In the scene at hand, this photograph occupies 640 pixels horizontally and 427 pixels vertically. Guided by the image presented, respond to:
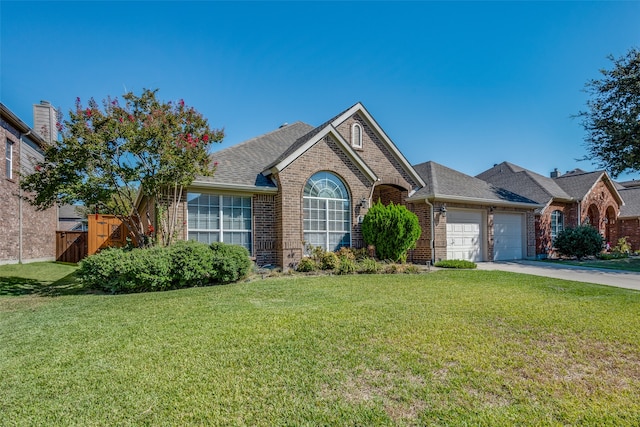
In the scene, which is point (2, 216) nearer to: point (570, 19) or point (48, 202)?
point (48, 202)

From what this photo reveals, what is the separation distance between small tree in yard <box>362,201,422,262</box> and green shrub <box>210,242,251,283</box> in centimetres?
523

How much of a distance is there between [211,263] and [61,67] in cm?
897

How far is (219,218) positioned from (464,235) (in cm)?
1130

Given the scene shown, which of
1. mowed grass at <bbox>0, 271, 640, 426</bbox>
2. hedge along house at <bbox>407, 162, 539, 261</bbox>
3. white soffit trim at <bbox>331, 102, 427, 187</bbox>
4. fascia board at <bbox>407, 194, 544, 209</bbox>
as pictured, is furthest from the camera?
white soffit trim at <bbox>331, 102, 427, 187</bbox>

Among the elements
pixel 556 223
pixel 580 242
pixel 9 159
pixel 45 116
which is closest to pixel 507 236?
pixel 580 242

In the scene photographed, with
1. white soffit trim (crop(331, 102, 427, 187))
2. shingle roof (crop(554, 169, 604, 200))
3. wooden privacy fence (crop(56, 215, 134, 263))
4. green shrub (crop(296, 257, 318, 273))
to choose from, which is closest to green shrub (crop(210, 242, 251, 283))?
green shrub (crop(296, 257, 318, 273))

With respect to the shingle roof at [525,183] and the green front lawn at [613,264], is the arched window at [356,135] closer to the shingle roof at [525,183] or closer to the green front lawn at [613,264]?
the green front lawn at [613,264]

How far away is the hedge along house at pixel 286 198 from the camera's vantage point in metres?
11.6

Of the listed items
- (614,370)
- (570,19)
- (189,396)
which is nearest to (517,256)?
(570,19)

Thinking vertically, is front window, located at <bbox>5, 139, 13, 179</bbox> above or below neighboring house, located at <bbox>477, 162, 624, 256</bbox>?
above

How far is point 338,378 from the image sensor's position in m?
3.46

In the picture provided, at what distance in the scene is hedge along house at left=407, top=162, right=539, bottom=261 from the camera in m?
14.6

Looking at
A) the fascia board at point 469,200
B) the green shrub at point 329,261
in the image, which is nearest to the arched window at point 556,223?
the fascia board at point 469,200

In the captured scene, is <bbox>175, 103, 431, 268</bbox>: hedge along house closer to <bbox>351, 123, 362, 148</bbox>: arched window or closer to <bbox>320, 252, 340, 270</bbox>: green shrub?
<bbox>351, 123, 362, 148</bbox>: arched window
